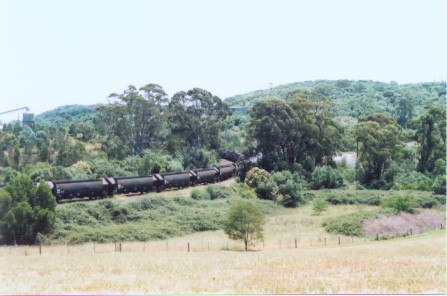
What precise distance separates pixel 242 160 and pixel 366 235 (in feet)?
101

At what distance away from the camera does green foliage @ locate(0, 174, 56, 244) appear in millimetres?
38562

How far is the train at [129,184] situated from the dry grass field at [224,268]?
11583 millimetres

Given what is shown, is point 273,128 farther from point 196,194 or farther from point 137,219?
point 137,219

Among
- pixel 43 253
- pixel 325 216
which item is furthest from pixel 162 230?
pixel 325 216

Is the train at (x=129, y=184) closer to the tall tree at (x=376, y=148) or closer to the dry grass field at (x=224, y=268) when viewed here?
the dry grass field at (x=224, y=268)

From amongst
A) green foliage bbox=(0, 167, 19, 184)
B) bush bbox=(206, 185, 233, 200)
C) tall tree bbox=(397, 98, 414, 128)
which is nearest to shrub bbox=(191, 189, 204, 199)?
bush bbox=(206, 185, 233, 200)

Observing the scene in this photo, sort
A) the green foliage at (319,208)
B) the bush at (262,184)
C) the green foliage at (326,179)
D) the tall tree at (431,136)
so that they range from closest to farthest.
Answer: the green foliage at (319,208) < the bush at (262,184) < the green foliage at (326,179) < the tall tree at (431,136)

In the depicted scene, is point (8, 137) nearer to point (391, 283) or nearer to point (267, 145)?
point (267, 145)

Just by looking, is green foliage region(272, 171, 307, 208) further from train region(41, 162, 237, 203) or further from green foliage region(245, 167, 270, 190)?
train region(41, 162, 237, 203)

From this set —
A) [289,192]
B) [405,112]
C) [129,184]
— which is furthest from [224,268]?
[405,112]

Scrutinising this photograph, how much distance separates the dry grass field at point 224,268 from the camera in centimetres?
2089

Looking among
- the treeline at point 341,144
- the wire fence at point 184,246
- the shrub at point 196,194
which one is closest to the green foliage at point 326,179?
the treeline at point 341,144

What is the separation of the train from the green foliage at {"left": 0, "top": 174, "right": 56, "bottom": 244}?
23.3 feet

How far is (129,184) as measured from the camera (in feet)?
180
